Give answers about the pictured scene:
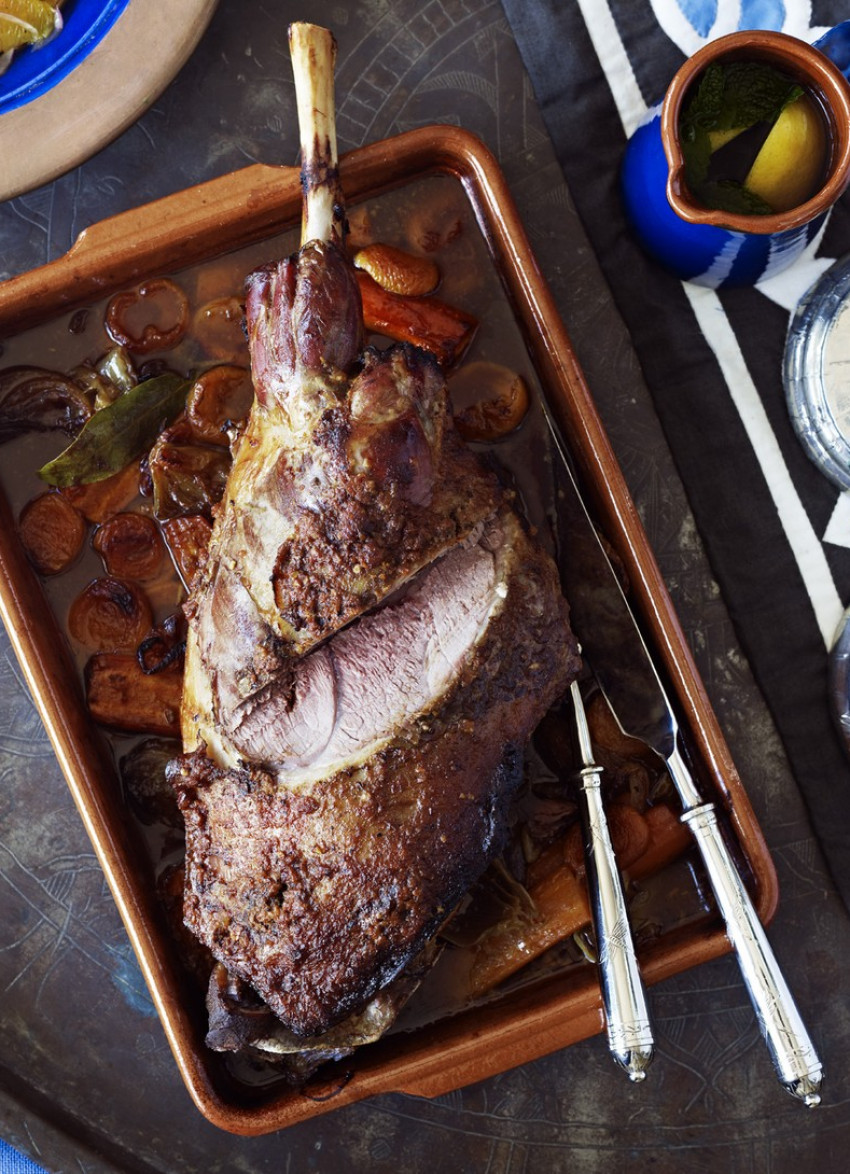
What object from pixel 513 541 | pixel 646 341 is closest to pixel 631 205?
pixel 646 341

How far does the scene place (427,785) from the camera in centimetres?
146

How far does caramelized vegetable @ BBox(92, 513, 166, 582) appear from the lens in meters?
1.76

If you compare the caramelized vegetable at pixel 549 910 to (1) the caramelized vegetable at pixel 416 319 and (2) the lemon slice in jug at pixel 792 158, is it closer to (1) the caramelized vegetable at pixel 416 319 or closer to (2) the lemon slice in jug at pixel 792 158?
(1) the caramelized vegetable at pixel 416 319

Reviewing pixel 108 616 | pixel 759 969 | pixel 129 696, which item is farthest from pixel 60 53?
pixel 759 969

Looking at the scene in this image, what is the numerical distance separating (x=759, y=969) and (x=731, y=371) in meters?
1.11

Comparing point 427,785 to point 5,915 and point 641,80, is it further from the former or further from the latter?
point 641,80

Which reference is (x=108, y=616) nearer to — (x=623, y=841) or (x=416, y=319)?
(x=416, y=319)

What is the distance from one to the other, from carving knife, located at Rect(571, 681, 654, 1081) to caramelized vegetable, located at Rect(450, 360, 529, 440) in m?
0.48

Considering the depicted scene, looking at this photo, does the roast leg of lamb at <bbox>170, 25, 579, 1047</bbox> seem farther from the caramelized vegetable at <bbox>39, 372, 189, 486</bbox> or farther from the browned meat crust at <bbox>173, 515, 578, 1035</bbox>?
the caramelized vegetable at <bbox>39, 372, 189, 486</bbox>

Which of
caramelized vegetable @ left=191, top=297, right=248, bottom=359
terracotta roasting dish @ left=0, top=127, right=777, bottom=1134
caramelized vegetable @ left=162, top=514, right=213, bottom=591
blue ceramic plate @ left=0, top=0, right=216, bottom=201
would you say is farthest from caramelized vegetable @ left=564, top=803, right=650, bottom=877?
blue ceramic plate @ left=0, top=0, right=216, bottom=201

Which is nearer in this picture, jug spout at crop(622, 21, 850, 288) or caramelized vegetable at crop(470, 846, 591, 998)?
jug spout at crop(622, 21, 850, 288)

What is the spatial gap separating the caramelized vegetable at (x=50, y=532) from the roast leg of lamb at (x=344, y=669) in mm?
362

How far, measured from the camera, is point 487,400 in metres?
1.78

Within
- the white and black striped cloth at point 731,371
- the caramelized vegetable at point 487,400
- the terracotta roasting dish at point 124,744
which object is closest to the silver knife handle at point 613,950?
the terracotta roasting dish at point 124,744
